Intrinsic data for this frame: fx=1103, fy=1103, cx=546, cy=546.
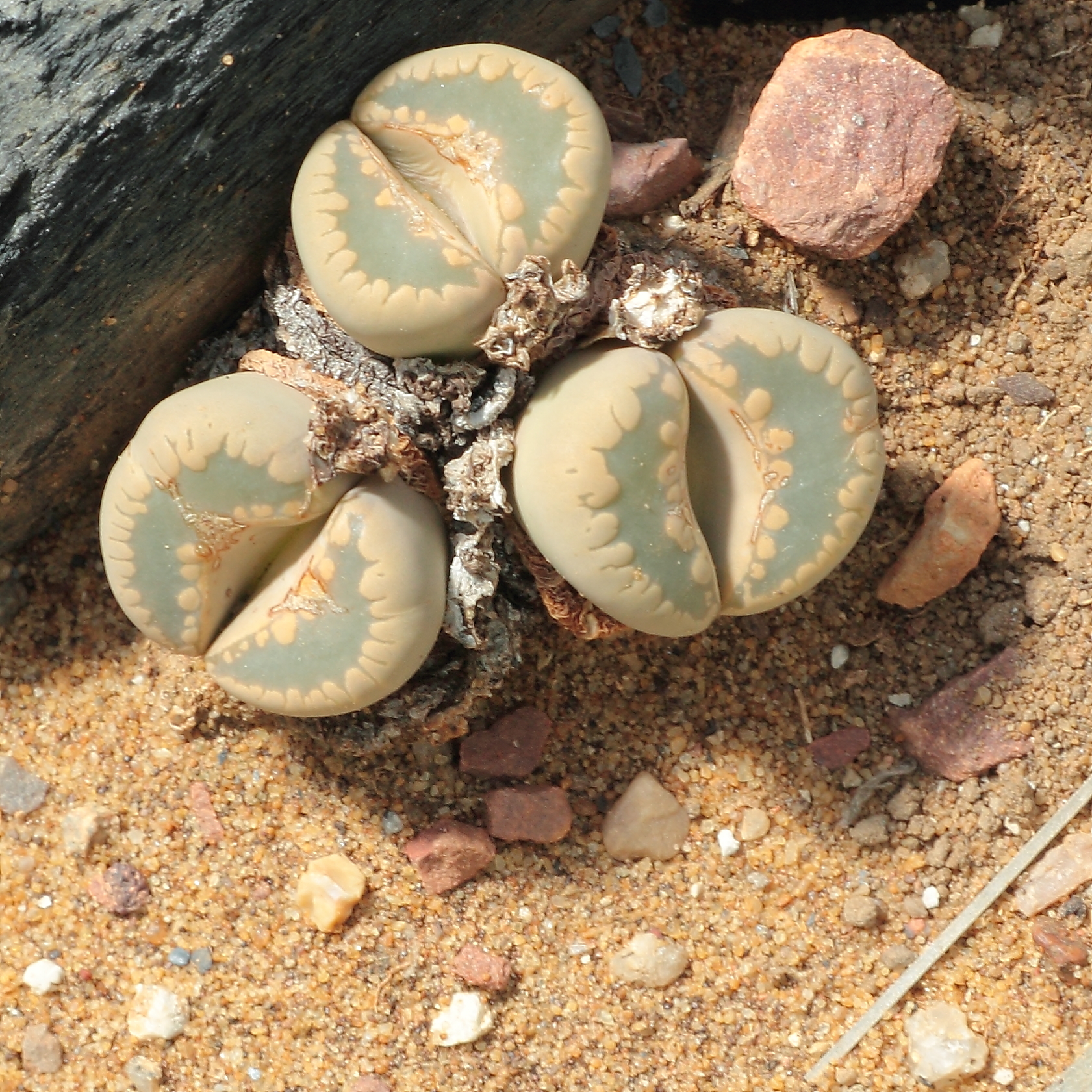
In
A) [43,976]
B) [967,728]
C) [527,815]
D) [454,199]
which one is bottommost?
[967,728]

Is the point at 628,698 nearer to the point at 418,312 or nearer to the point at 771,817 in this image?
the point at 771,817

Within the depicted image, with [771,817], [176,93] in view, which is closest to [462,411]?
[176,93]

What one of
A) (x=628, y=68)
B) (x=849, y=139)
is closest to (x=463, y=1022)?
(x=849, y=139)

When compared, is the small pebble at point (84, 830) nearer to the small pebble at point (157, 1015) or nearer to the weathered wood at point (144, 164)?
the small pebble at point (157, 1015)

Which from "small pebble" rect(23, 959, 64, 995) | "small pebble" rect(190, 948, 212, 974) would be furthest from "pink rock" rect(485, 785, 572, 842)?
"small pebble" rect(23, 959, 64, 995)

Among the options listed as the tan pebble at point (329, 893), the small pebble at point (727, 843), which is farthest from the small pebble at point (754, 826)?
the tan pebble at point (329, 893)

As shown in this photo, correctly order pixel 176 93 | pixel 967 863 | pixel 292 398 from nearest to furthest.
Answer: pixel 176 93 < pixel 292 398 < pixel 967 863

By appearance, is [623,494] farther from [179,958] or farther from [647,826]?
[179,958]

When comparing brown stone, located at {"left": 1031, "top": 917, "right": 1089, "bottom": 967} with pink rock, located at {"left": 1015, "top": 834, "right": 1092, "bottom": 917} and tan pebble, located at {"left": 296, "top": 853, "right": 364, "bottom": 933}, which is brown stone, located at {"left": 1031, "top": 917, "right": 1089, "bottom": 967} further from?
tan pebble, located at {"left": 296, "top": 853, "right": 364, "bottom": 933}
